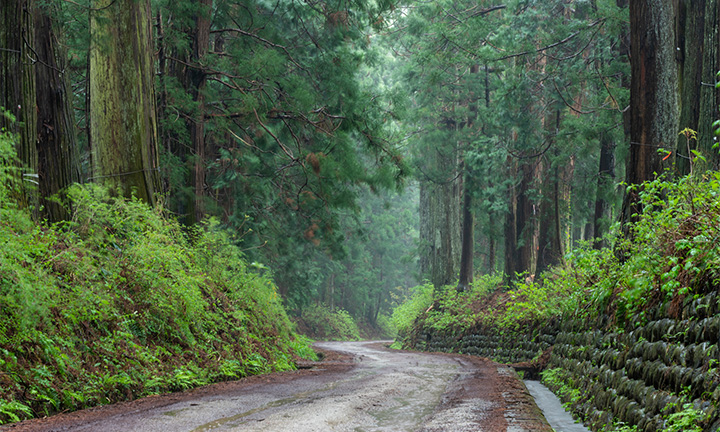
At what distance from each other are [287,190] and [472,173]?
7.58 meters

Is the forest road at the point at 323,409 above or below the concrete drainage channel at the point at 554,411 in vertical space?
above

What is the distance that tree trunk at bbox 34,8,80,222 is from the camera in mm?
7434

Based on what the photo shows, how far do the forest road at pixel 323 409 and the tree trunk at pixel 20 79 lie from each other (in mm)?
3097

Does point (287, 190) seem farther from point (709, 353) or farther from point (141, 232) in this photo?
point (709, 353)

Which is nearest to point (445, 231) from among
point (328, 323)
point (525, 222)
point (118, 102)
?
point (525, 222)

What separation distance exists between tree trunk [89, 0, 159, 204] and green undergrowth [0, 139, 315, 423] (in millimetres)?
565

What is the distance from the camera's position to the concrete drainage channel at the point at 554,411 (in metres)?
5.69

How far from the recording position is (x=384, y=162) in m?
13.2

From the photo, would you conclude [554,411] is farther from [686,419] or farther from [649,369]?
[686,419]

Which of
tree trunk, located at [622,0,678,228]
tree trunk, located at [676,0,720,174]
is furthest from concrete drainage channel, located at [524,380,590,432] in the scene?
tree trunk, located at [676,0,720,174]

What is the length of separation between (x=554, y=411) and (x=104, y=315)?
5154mm

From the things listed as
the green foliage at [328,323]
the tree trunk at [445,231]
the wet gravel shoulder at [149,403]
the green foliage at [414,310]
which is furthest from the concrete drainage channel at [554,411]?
the green foliage at [328,323]

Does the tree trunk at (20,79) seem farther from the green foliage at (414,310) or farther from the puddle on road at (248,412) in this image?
the green foliage at (414,310)

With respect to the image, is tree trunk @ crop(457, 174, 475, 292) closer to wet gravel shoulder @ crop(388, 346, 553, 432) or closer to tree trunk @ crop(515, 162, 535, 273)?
tree trunk @ crop(515, 162, 535, 273)
